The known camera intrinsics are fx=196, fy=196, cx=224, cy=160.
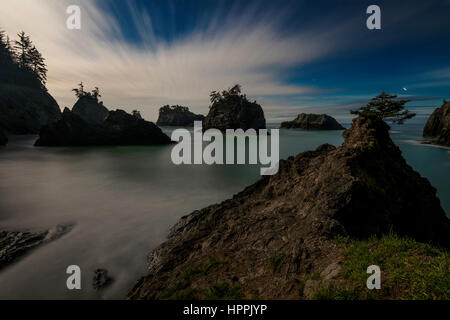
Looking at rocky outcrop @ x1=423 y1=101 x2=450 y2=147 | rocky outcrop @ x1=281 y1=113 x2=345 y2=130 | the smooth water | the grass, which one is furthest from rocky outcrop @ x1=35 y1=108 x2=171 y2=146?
rocky outcrop @ x1=281 y1=113 x2=345 y2=130

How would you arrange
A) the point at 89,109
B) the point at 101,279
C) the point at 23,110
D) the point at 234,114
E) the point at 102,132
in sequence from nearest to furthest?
the point at 101,279
the point at 102,132
the point at 23,110
the point at 234,114
the point at 89,109

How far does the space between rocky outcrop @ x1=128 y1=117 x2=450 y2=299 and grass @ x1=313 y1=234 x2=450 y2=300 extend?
1.65ft

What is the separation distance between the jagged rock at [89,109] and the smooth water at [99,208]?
9450 centimetres

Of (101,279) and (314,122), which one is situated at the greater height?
(314,122)

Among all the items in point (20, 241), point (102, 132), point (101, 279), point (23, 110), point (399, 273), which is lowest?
point (101, 279)

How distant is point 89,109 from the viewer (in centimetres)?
11269

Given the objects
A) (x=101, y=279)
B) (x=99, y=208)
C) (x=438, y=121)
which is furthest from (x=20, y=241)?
(x=438, y=121)

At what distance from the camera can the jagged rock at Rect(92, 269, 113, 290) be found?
269 inches

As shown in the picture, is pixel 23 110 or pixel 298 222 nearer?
pixel 298 222

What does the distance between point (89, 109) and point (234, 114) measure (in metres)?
84.2

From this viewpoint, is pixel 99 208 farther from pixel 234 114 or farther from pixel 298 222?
pixel 234 114

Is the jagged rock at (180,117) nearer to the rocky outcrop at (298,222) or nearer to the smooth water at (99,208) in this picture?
the smooth water at (99,208)

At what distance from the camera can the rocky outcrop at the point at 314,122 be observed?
5566 inches

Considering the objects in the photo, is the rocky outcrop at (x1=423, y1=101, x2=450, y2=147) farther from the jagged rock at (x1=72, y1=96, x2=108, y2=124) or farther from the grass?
the jagged rock at (x1=72, y1=96, x2=108, y2=124)
